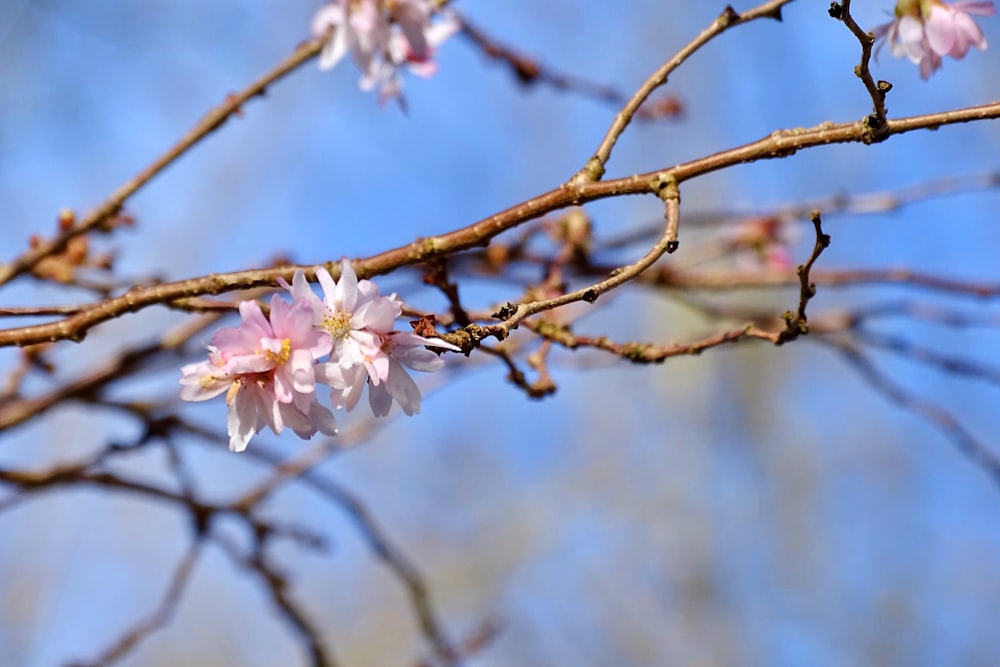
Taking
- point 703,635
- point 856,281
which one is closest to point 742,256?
point 856,281

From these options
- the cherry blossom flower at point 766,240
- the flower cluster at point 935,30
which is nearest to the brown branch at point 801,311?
the flower cluster at point 935,30

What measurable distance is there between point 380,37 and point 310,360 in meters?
0.81

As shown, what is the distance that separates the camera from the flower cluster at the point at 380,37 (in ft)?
4.59

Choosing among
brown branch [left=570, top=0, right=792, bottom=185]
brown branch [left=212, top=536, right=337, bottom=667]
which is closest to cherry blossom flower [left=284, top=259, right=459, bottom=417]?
brown branch [left=570, top=0, right=792, bottom=185]

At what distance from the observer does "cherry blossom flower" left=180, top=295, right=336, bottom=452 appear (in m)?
0.79

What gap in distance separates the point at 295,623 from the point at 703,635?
565cm

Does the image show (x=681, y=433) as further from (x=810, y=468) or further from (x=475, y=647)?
(x=475, y=647)

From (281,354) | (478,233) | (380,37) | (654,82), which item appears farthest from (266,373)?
(380,37)

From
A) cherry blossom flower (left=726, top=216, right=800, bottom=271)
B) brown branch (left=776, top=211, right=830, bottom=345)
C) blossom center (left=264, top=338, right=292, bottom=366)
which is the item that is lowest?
brown branch (left=776, top=211, right=830, bottom=345)

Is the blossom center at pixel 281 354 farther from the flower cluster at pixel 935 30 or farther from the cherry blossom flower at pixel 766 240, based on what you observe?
the cherry blossom flower at pixel 766 240

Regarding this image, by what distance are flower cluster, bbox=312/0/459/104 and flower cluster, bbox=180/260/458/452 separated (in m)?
0.71

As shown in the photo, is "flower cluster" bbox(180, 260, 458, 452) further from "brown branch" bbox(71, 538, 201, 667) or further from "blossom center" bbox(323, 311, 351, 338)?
"brown branch" bbox(71, 538, 201, 667)

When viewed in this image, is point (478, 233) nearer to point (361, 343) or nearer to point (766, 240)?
point (361, 343)

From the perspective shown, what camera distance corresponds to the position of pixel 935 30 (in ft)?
3.60
